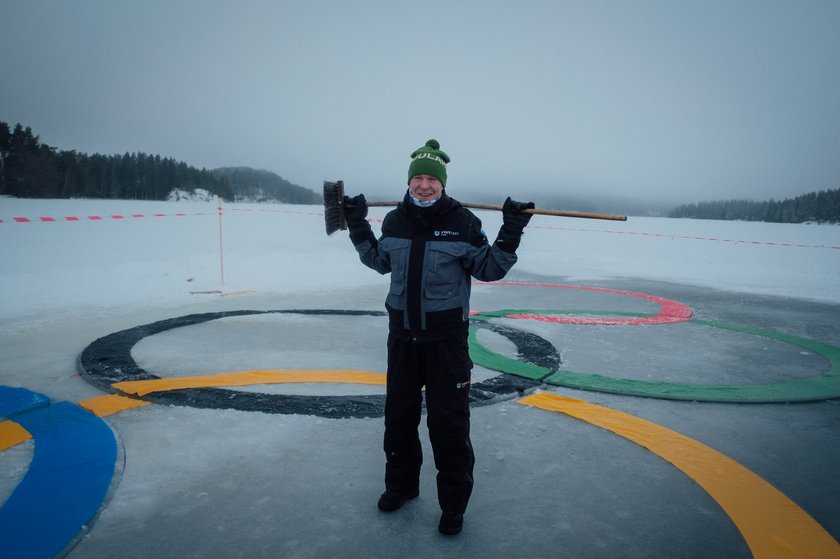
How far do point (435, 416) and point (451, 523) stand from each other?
1.72ft

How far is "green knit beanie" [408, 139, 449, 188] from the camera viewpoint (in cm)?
272

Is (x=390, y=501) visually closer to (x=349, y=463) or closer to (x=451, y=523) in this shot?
(x=451, y=523)

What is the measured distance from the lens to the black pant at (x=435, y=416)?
2.59 m

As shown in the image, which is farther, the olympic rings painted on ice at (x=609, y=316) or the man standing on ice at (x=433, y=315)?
the olympic rings painted on ice at (x=609, y=316)

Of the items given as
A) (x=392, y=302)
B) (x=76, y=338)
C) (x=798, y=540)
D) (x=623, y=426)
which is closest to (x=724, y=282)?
(x=623, y=426)

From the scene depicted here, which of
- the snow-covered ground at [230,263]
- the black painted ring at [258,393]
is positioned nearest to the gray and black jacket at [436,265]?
the black painted ring at [258,393]

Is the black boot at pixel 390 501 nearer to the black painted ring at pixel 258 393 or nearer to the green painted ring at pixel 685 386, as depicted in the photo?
the black painted ring at pixel 258 393

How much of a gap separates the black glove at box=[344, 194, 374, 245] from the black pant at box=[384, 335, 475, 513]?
2.28ft

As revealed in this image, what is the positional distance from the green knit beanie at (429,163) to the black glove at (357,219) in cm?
49

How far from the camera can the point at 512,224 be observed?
2.69 m

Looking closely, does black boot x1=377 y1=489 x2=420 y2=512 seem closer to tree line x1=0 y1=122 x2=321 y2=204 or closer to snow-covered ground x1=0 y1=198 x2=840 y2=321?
snow-covered ground x1=0 y1=198 x2=840 y2=321

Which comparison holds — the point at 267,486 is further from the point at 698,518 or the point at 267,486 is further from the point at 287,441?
the point at 698,518

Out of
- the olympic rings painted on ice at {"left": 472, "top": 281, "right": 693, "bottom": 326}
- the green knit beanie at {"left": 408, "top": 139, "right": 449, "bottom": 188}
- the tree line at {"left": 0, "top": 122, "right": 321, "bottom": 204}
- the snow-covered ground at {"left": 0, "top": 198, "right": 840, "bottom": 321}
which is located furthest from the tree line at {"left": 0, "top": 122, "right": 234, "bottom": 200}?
the green knit beanie at {"left": 408, "top": 139, "right": 449, "bottom": 188}

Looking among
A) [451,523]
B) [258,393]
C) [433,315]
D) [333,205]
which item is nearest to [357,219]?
[333,205]
